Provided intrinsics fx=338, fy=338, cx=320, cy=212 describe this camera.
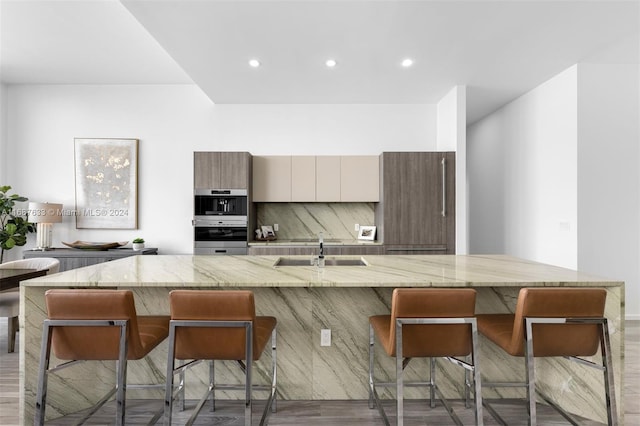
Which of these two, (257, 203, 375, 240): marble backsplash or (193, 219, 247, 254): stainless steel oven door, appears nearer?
(193, 219, 247, 254): stainless steel oven door

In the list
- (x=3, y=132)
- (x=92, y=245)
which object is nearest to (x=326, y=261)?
(x=92, y=245)

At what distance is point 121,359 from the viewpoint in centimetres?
162

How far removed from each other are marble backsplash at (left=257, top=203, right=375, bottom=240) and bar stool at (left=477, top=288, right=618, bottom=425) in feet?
10.8

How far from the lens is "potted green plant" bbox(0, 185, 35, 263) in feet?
13.9

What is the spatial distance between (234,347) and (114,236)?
13.3 ft

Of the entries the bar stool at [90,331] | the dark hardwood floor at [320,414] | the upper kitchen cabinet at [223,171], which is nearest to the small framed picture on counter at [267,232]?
the upper kitchen cabinet at [223,171]

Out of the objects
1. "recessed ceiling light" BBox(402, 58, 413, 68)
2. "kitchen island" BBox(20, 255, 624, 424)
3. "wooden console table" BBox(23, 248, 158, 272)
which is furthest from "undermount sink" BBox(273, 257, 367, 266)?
"wooden console table" BBox(23, 248, 158, 272)

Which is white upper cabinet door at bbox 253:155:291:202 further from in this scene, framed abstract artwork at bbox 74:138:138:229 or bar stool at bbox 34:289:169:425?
bar stool at bbox 34:289:169:425

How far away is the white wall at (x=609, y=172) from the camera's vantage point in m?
3.74

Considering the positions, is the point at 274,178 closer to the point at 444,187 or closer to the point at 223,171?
the point at 223,171

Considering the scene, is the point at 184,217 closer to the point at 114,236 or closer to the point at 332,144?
the point at 114,236

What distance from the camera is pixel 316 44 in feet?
10.4

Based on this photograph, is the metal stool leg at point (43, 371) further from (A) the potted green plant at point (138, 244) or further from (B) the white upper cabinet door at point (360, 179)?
(B) the white upper cabinet door at point (360, 179)

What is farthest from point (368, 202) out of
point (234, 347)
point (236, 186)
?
point (234, 347)
